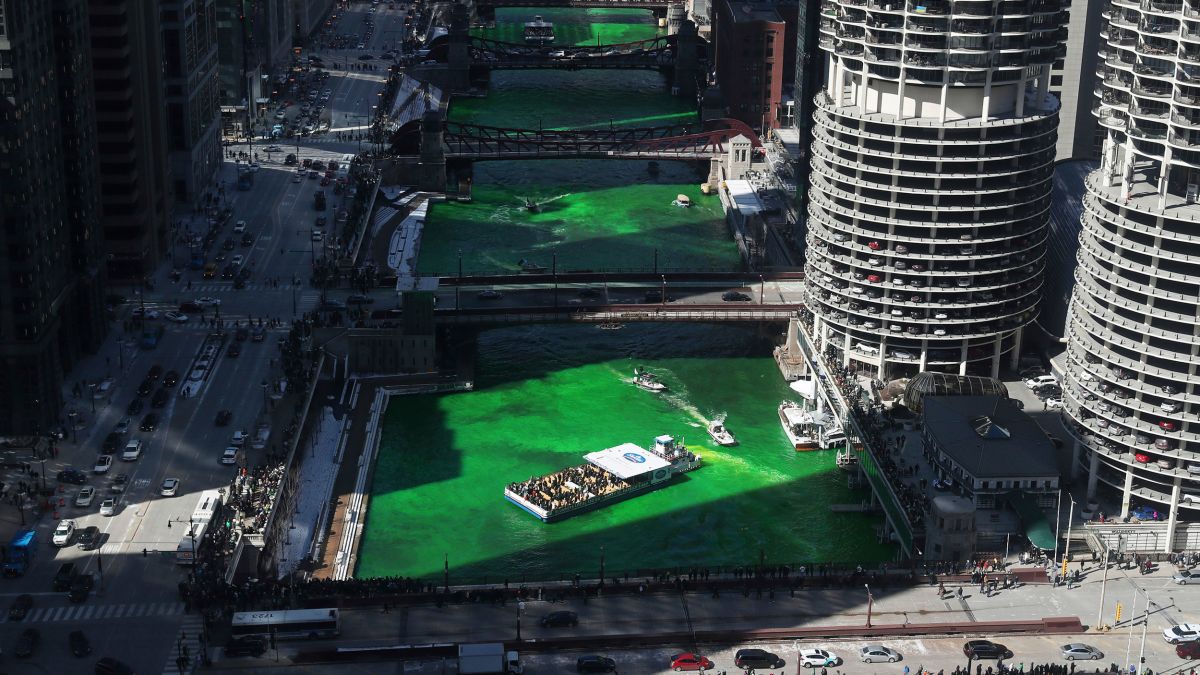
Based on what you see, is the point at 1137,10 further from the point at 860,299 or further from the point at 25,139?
the point at 25,139

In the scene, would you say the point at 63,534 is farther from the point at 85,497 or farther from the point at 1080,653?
the point at 1080,653

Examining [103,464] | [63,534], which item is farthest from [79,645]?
[103,464]

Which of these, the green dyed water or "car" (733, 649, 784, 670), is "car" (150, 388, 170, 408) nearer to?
the green dyed water

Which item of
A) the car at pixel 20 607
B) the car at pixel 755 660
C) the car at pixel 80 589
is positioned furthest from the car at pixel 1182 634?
the car at pixel 20 607

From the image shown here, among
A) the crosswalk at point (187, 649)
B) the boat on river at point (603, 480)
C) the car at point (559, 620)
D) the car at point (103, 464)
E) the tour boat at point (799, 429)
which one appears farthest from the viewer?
the tour boat at point (799, 429)

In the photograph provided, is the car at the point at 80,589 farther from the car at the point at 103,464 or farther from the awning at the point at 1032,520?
the awning at the point at 1032,520

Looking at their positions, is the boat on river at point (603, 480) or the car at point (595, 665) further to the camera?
the boat on river at point (603, 480)

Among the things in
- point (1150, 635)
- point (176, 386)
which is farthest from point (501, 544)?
point (1150, 635)
